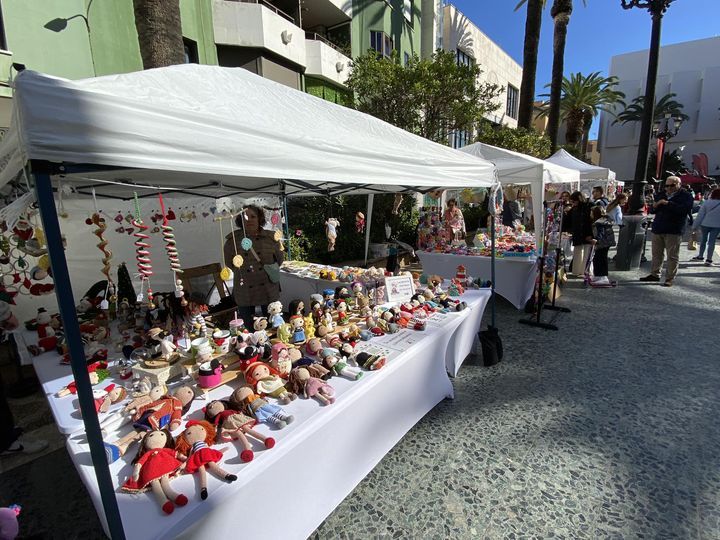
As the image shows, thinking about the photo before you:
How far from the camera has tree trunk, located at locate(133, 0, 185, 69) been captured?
170 inches

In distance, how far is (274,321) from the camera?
252cm

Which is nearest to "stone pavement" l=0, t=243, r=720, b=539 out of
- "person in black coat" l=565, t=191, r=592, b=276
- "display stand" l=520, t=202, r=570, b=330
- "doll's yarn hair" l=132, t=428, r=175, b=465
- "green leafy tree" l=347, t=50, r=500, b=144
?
"doll's yarn hair" l=132, t=428, r=175, b=465

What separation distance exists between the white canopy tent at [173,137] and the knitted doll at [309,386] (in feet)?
2.77

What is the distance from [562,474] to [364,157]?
2.31 metres

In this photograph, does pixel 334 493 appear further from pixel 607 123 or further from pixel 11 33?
pixel 607 123

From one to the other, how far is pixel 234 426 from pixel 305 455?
1.10 ft

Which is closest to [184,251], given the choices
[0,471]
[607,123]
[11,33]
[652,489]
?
[0,471]

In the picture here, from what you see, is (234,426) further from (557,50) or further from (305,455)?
(557,50)

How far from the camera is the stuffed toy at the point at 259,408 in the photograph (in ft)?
5.10

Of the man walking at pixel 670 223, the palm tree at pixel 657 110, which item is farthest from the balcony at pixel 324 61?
the palm tree at pixel 657 110

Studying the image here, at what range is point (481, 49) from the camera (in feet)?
63.2

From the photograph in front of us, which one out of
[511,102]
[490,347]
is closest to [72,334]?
[490,347]

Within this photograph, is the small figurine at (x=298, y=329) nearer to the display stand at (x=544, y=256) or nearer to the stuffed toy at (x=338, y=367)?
the stuffed toy at (x=338, y=367)

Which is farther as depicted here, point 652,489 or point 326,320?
point 326,320
